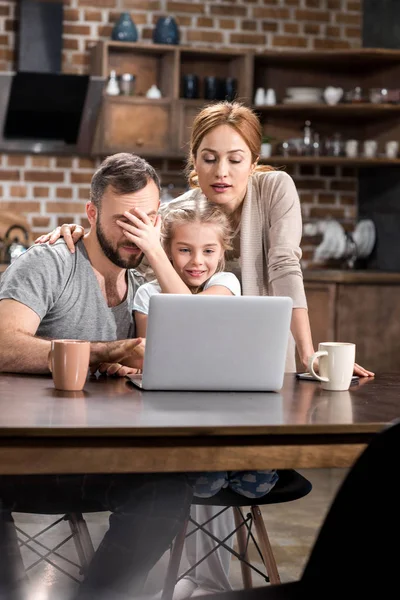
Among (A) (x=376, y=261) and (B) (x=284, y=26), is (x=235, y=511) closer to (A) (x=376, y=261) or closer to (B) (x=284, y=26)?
(A) (x=376, y=261)

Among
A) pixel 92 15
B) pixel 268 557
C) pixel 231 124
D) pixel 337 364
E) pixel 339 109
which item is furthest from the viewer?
pixel 92 15

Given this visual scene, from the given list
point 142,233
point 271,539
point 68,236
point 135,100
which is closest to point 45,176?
point 135,100

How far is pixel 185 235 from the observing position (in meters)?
2.48

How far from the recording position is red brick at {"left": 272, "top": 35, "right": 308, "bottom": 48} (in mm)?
5730

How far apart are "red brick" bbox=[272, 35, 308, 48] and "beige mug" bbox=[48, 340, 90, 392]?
424 cm

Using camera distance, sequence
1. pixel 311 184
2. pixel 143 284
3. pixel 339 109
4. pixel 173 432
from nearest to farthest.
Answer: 1. pixel 173 432
2. pixel 143 284
3. pixel 339 109
4. pixel 311 184

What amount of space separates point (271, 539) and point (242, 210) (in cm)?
132

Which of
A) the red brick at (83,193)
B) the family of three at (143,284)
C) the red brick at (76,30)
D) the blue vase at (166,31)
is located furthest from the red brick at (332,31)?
the family of three at (143,284)

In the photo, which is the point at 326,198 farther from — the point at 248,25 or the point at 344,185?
the point at 248,25

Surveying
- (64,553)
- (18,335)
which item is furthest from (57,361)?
(64,553)

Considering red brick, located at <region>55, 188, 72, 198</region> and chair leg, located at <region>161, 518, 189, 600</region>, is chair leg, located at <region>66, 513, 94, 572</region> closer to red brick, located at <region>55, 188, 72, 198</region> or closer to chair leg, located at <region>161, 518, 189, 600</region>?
chair leg, located at <region>161, 518, 189, 600</region>

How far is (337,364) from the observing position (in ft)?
6.76

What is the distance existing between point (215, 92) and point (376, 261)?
1425mm

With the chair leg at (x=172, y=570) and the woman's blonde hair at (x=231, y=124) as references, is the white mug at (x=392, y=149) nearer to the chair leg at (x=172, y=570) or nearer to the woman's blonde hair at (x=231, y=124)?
the woman's blonde hair at (x=231, y=124)
